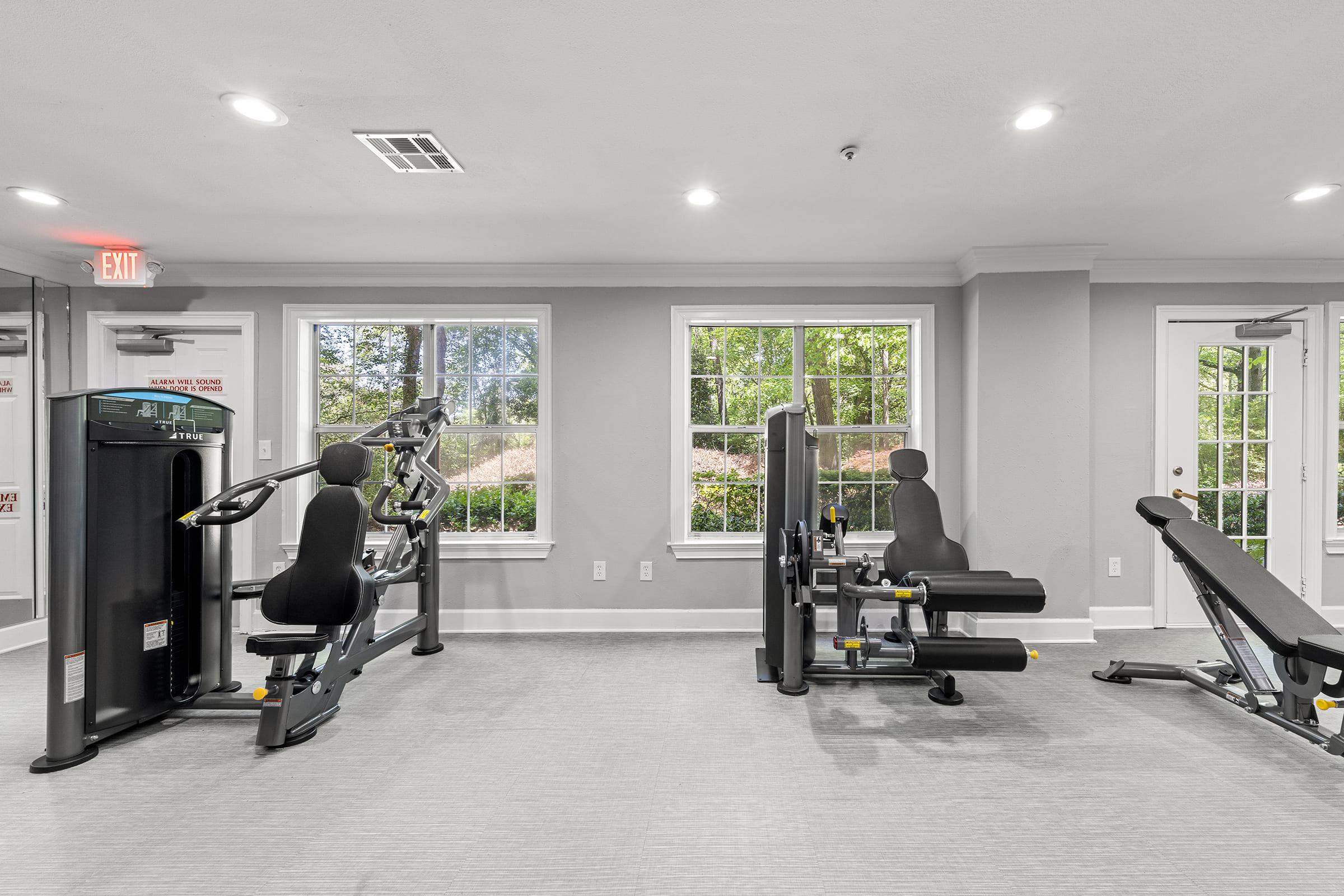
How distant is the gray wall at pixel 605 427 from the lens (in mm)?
4219

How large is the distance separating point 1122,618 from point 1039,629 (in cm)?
80

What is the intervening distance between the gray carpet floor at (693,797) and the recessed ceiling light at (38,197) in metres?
2.56

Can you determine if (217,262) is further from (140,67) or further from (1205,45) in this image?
(1205,45)

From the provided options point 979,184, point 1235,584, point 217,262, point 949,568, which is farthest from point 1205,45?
point 217,262

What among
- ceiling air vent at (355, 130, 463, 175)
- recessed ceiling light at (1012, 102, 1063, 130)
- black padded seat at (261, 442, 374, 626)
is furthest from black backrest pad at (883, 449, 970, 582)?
ceiling air vent at (355, 130, 463, 175)

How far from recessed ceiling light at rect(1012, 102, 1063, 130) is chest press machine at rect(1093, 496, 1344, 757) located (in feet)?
6.77

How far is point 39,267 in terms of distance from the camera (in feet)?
12.9

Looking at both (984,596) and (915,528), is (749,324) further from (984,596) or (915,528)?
(984,596)

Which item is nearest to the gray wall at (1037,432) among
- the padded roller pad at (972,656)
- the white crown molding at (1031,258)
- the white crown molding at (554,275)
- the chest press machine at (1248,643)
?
the white crown molding at (1031,258)

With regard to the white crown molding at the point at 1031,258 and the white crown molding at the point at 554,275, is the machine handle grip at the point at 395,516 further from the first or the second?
the white crown molding at the point at 1031,258

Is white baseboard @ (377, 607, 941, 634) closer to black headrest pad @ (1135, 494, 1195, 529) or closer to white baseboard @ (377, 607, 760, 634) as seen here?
white baseboard @ (377, 607, 760, 634)

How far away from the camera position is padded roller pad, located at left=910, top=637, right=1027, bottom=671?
8.55 feet

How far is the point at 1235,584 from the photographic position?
8.87 feet

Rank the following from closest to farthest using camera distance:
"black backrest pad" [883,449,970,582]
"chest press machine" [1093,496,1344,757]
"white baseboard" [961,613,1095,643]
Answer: "chest press machine" [1093,496,1344,757] → "black backrest pad" [883,449,970,582] → "white baseboard" [961,613,1095,643]
